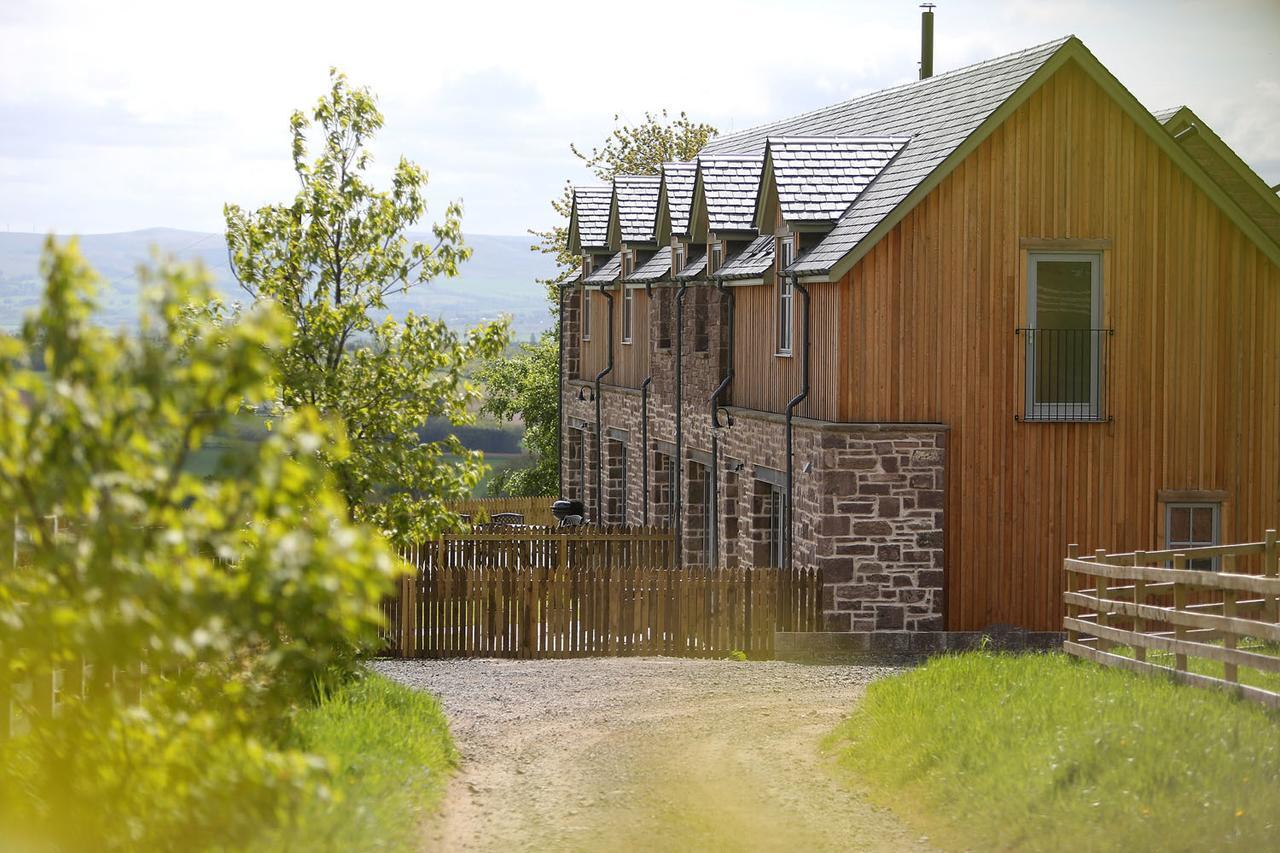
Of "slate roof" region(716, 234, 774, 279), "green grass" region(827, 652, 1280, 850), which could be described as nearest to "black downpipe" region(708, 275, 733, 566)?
"slate roof" region(716, 234, 774, 279)

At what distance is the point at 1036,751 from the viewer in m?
11.1

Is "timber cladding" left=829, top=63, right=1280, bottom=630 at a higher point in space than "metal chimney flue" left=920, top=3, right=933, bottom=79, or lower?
lower

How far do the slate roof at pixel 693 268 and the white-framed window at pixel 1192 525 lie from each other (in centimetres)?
978

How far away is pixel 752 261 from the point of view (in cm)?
2572

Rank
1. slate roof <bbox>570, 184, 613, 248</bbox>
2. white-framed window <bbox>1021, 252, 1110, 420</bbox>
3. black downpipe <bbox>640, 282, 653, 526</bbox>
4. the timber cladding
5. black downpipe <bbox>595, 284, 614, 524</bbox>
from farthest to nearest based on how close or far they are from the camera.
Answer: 1. slate roof <bbox>570, 184, 613, 248</bbox>
2. black downpipe <bbox>595, 284, 614, 524</bbox>
3. black downpipe <bbox>640, 282, 653, 526</bbox>
4. white-framed window <bbox>1021, 252, 1110, 420</bbox>
5. the timber cladding

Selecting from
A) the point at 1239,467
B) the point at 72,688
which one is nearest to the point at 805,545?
the point at 1239,467

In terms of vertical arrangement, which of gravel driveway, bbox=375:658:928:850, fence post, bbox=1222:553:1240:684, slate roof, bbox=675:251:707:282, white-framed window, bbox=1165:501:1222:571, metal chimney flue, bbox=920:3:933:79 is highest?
metal chimney flue, bbox=920:3:933:79

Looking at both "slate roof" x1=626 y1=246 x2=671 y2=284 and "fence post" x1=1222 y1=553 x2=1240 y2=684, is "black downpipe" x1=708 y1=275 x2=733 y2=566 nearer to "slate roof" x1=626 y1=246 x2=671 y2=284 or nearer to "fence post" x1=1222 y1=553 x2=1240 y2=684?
"slate roof" x1=626 y1=246 x2=671 y2=284

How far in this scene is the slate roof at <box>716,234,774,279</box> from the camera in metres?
24.7

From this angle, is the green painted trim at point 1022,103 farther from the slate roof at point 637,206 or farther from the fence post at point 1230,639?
the slate roof at point 637,206

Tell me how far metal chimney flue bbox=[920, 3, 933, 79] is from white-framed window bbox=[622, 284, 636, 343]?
1006 cm

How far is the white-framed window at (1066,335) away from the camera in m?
21.7

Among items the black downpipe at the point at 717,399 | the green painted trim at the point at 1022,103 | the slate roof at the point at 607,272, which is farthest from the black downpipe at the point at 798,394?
the slate roof at the point at 607,272

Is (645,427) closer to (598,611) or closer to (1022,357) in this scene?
(598,611)
